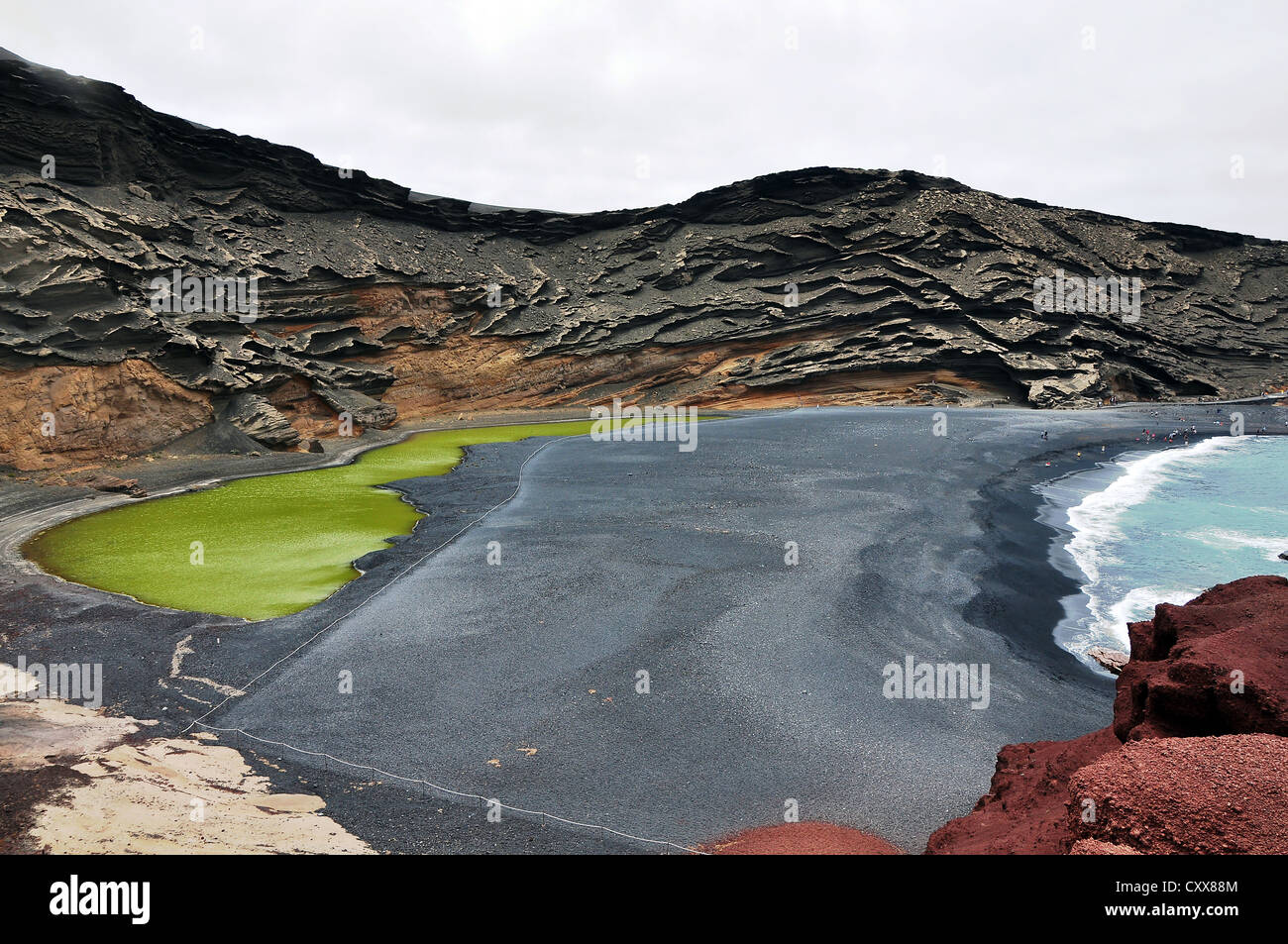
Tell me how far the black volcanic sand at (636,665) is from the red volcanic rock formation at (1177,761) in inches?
79.0

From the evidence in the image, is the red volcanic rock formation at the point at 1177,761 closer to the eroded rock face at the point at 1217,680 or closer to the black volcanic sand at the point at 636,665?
the eroded rock face at the point at 1217,680

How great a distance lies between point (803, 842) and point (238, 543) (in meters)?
16.4

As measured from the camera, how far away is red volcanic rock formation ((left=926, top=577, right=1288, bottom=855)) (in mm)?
3898

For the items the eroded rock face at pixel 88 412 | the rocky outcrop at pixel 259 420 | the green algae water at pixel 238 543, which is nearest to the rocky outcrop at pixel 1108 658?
the green algae water at pixel 238 543

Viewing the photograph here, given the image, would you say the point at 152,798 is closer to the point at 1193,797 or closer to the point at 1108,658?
the point at 1193,797

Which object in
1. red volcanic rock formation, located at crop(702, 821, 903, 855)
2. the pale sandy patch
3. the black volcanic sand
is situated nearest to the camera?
the pale sandy patch

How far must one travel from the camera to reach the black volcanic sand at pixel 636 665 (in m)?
7.77

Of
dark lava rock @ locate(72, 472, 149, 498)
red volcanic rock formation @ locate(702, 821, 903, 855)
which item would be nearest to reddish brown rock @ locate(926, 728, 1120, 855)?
red volcanic rock formation @ locate(702, 821, 903, 855)

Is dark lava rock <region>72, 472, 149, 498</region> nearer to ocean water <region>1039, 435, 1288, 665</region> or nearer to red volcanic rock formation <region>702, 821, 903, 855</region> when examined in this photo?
red volcanic rock formation <region>702, 821, 903, 855</region>

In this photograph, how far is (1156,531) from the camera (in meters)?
19.5

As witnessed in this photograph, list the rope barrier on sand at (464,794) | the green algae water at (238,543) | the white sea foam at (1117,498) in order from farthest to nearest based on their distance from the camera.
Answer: the white sea foam at (1117,498) < the green algae water at (238,543) < the rope barrier on sand at (464,794)

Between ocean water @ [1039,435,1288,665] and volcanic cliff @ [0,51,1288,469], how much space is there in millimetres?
22550
